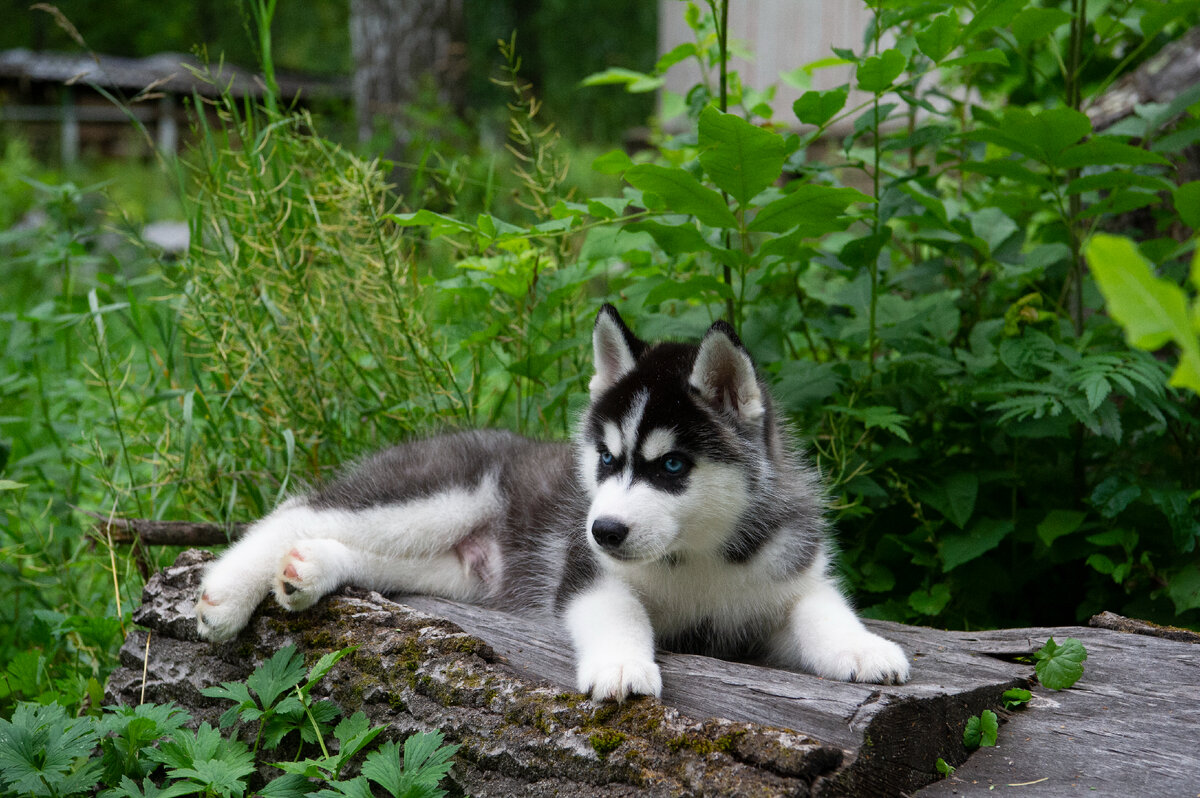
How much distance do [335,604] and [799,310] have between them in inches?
101

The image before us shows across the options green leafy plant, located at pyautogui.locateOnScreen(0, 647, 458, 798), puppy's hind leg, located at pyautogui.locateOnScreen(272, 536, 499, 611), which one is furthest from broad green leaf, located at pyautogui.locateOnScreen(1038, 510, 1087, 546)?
green leafy plant, located at pyautogui.locateOnScreen(0, 647, 458, 798)

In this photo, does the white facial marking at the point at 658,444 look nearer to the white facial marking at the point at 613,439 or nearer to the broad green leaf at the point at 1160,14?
the white facial marking at the point at 613,439

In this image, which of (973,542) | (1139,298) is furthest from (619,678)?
(973,542)

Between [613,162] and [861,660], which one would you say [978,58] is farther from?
[861,660]

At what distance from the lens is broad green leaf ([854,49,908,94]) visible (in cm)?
315

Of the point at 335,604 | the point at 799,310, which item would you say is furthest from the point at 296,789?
the point at 799,310

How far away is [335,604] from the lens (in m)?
3.09

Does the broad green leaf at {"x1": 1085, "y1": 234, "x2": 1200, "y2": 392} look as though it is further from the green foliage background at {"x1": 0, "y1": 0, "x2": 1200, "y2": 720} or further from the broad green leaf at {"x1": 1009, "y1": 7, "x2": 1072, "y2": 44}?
the broad green leaf at {"x1": 1009, "y1": 7, "x2": 1072, "y2": 44}

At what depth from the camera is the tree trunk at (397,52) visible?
930cm

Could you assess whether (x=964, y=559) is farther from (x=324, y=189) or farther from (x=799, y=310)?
(x=324, y=189)

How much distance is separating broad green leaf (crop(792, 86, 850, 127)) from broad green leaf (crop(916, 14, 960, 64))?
0.29m

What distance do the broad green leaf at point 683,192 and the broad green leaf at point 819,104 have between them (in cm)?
45

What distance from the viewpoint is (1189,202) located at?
349cm

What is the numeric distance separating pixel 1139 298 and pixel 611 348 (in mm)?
2219
